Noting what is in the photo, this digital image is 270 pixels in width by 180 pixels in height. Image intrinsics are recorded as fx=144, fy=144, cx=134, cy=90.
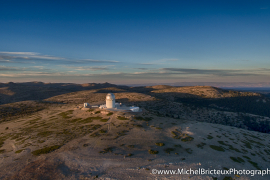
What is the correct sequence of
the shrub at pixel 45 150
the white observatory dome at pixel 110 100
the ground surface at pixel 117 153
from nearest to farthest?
the ground surface at pixel 117 153
the shrub at pixel 45 150
the white observatory dome at pixel 110 100

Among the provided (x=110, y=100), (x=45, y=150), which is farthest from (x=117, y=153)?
(x=110, y=100)

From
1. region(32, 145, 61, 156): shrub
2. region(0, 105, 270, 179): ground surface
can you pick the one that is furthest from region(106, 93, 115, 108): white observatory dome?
region(32, 145, 61, 156): shrub

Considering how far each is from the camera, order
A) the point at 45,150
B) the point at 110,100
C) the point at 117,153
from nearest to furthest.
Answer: the point at 117,153, the point at 45,150, the point at 110,100

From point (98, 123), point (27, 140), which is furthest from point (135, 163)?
point (27, 140)

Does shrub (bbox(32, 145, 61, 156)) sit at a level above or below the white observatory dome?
below

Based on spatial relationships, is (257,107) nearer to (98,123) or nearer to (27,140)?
(98,123)

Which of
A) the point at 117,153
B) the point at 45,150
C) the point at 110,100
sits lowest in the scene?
the point at 117,153

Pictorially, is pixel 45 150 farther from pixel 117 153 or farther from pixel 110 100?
pixel 110 100

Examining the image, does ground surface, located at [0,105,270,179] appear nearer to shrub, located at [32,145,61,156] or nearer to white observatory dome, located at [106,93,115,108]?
shrub, located at [32,145,61,156]

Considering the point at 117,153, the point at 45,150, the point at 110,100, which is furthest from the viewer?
the point at 110,100

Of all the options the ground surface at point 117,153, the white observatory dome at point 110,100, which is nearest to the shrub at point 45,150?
the ground surface at point 117,153

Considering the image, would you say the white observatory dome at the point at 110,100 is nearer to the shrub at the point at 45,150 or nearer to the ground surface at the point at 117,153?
the ground surface at the point at 117,153
